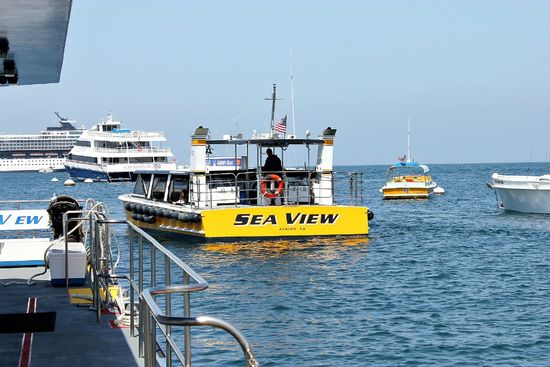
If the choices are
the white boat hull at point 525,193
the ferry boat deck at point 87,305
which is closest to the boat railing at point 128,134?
the white boat hull at point 525,193

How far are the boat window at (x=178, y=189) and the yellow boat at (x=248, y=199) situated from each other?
0.09 ft

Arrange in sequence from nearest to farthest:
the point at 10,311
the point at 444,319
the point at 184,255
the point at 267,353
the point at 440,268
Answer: the point at 10,311
the point at 267,353
the point at 444,319
the point at 440,268
the point at 184,255

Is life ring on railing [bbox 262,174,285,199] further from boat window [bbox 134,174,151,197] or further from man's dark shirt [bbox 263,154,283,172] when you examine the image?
boat window [bbox 134,174,151,197]

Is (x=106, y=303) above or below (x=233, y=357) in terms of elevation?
above

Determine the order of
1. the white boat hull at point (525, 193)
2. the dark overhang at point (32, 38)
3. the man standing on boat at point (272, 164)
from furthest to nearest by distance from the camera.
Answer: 1. the white boat hull at point (525, 193)
2. the man standing on boat at point (272, 164)
3. the dark overhang at point (32, 38)

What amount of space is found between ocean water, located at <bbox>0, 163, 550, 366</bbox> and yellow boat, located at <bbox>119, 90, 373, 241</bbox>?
21.3 inches

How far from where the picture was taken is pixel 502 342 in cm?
1391

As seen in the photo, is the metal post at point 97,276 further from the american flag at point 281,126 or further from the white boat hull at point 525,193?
the white boat hull at point 525,193

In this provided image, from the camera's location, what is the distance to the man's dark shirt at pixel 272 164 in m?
28.4

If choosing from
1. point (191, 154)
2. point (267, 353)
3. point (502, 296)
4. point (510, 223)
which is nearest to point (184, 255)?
point (191, 154)

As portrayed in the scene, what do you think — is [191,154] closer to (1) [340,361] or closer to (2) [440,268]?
(2) [440,268]

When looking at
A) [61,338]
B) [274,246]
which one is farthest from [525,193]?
[61,338]

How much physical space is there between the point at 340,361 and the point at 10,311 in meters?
4.51

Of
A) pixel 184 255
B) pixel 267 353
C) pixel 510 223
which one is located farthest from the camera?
pixel 510 223
